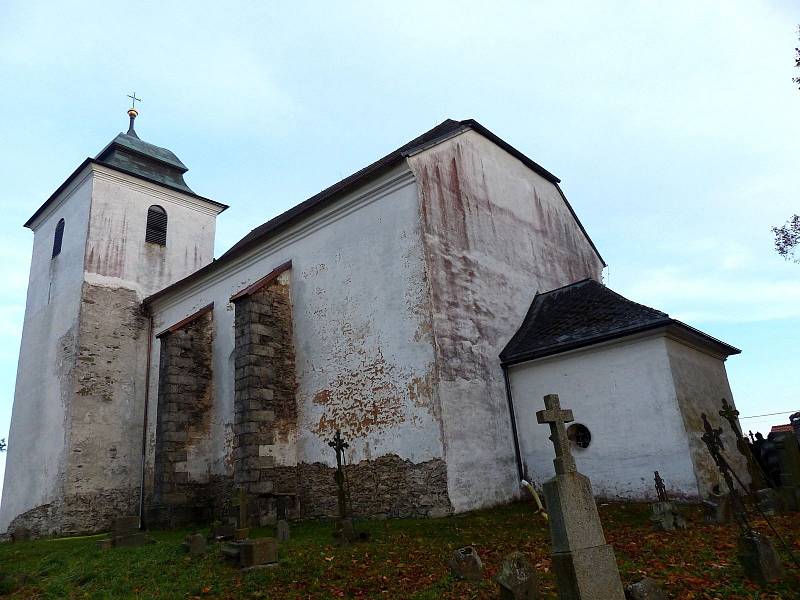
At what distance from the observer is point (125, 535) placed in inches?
427

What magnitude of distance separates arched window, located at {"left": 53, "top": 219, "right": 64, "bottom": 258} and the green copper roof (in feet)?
9.55

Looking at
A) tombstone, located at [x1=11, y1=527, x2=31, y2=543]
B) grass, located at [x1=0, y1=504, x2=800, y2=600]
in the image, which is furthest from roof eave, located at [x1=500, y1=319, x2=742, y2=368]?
tombstone, located at [x1=11, y1=527, x2=31, y2=543]

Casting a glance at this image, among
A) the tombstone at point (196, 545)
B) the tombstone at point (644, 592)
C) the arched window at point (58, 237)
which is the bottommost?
the tombstone at point (644, 592)

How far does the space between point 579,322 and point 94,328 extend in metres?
15.2

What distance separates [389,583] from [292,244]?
10.4 m

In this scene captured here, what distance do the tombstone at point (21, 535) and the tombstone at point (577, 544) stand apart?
665 inches

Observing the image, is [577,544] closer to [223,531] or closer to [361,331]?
[223,531]

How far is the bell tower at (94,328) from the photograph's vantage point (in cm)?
1745

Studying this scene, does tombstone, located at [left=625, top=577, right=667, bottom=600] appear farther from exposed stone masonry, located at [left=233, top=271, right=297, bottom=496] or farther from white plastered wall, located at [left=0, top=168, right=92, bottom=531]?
white plastered wall, located at [left=0, top=168, right=92, bottom=531]

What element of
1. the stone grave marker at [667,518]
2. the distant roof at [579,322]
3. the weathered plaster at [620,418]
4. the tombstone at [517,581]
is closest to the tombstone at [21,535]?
the weathered plaster at [620,418]

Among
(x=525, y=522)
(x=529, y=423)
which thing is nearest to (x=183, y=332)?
(x=529, y=423)

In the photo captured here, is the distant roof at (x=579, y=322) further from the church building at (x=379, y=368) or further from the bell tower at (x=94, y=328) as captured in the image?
the bell tower at (x=94, y=328)

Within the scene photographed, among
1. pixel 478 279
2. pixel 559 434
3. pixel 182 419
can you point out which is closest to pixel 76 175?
pixel 182 419

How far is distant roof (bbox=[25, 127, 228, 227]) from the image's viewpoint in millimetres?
22281
